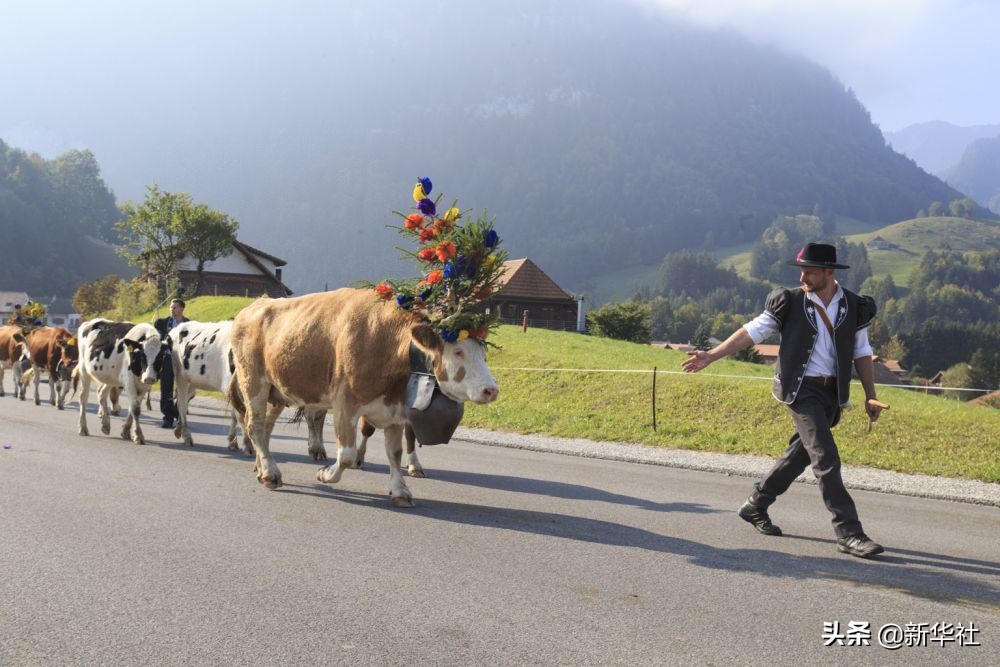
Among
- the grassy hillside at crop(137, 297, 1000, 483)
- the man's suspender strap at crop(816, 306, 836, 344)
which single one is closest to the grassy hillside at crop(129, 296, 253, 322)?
the grassy hillside at crop(137, 297, 1000, 483)

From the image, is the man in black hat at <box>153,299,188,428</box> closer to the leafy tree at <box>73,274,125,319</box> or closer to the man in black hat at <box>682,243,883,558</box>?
the man in black hat at <box>682,243,883,558</box>

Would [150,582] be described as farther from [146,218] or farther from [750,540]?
[146,218]

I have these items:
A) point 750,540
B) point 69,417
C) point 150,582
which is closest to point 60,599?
point 150,582

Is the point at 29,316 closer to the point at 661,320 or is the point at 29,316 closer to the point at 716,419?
the point at 716,419

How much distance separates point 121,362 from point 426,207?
27.3 ft

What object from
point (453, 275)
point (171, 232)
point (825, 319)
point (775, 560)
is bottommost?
point (775, 560)

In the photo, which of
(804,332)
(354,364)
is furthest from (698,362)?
(354,364)

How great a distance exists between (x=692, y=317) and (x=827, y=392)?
178 metres

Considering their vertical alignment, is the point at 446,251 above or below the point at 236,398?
above

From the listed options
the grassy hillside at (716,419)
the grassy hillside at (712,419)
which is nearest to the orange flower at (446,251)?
the grassy hillside at (716,419)

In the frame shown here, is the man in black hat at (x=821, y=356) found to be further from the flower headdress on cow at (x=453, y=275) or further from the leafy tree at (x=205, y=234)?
the leafy tree at (x=205, y=234)

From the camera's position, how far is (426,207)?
331 inches

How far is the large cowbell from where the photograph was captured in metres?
8.10

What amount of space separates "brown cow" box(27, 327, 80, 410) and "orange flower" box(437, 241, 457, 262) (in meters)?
14.9
